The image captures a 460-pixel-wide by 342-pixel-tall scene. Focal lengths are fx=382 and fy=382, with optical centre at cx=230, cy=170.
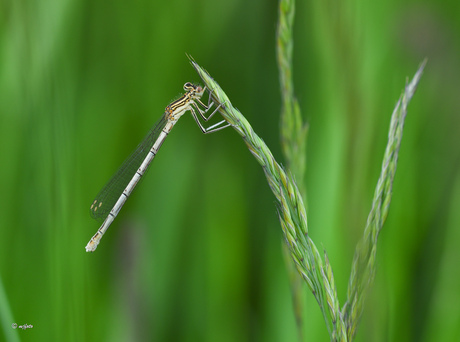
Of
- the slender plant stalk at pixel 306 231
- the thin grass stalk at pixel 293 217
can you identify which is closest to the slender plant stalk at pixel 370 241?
the slender plant stalk at pixel 306 231

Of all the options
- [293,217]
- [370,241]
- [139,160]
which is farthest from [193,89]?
[370,241]

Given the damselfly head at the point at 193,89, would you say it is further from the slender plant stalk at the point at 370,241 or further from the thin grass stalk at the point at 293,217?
the slender plant stalk at the point at 370,241

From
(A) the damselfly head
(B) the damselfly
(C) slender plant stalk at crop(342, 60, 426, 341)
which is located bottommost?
(C) slender plant stalk at crop(342, 60, 426, 341)

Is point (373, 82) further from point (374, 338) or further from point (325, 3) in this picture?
point (374, 338)

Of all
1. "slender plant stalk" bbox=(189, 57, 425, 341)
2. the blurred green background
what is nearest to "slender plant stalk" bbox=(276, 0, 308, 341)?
the blurred green background

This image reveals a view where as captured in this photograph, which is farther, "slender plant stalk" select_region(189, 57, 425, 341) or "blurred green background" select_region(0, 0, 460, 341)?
"blurred green background" select_region(0, 0, 460, 341)

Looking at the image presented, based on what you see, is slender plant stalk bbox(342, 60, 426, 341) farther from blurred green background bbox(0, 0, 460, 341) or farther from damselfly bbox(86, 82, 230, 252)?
damselfly bbox(86, 82, 230, 252)
